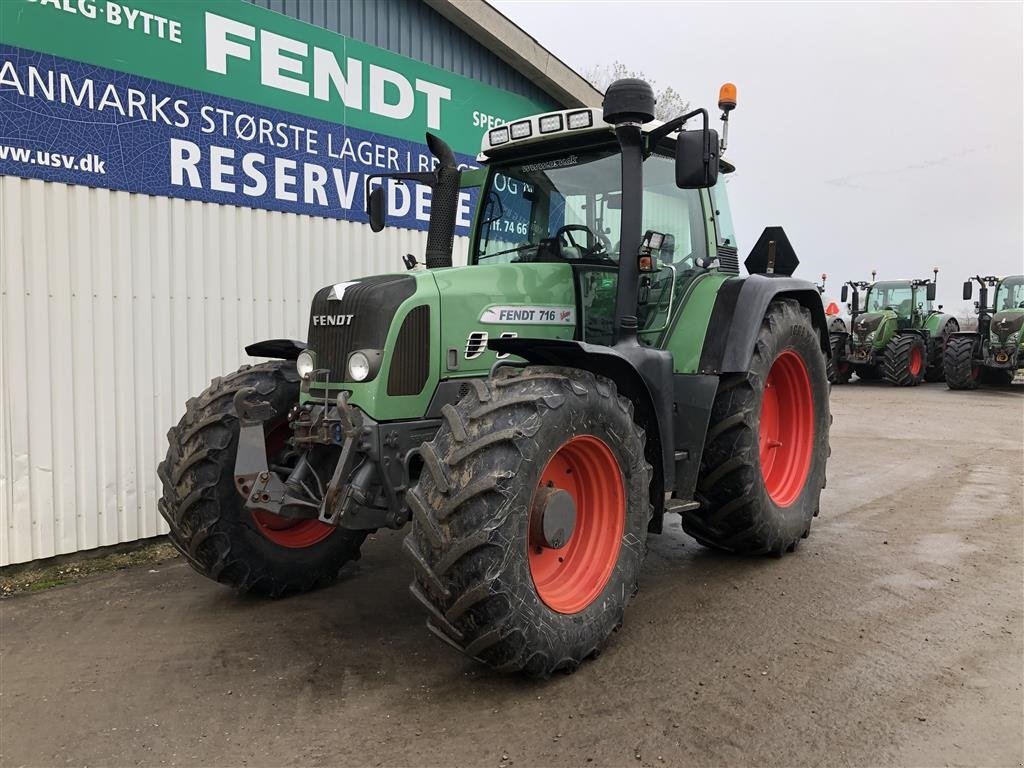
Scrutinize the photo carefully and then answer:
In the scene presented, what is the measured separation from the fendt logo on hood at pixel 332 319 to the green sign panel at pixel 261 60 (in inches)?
110

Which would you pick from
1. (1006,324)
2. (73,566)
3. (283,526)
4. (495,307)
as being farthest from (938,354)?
(73,566)

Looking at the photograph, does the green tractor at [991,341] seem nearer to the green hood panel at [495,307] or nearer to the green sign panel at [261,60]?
the green sign panel at [261,60]

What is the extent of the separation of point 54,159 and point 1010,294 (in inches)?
715

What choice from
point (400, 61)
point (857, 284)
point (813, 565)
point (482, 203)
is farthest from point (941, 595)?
point (857, 284)

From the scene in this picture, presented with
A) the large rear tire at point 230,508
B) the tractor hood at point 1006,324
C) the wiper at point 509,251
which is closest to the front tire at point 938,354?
the tractor hood at point 1006,324

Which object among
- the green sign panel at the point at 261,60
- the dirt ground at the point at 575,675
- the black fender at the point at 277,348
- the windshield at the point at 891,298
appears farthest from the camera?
the windshield at the point at 891,298

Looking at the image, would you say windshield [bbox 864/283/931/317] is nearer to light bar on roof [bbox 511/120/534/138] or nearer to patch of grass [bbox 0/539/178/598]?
light bar on roof [bbox 511/120/534/138]

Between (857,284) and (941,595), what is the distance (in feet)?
54.3

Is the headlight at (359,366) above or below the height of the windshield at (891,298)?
below

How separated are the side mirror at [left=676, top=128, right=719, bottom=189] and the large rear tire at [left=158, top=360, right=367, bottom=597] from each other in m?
2.36

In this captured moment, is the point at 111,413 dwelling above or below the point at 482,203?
below

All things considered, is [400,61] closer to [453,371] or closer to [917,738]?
[453,371]

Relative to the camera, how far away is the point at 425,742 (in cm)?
280

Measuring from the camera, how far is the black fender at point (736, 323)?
4289 millimetres
